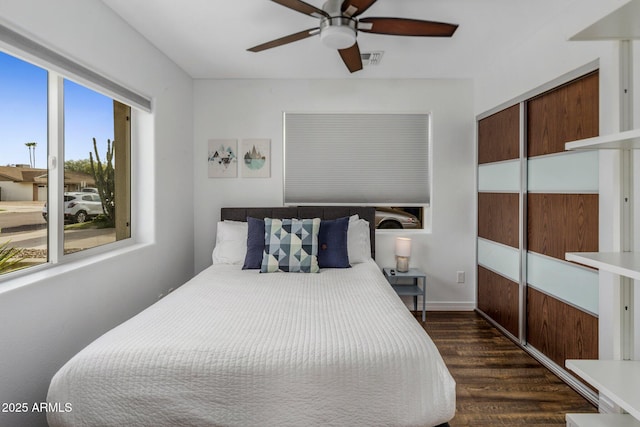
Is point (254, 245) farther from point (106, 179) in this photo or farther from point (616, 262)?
point (616, 262)

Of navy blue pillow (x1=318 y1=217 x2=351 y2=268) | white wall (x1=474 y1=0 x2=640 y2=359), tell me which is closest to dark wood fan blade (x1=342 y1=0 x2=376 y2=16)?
white wall (x1=474 y1=0 x2=640 y2=359)

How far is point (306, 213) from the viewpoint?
144 inches

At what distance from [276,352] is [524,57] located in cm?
292

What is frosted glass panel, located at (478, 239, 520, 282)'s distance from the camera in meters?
3.02

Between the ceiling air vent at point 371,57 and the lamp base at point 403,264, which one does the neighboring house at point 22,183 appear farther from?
the lamp base at point 403,264

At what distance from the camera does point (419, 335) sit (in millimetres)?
1650

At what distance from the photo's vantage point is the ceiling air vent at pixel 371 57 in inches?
122

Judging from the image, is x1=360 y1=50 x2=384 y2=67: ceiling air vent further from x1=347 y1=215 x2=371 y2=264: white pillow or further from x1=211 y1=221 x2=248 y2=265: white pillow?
x1=211 y1=221 x2=248 y2=265: white pillow

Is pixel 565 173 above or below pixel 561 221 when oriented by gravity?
above

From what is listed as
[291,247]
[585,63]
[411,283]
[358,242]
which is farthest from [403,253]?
[585,63]

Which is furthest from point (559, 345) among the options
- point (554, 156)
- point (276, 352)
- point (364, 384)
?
point (276, 352)

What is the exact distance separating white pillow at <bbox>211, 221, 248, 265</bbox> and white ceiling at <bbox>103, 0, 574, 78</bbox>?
1.56 meters

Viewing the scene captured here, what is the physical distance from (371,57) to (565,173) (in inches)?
71.3

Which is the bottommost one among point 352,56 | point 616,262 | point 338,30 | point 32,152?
point 616,262
